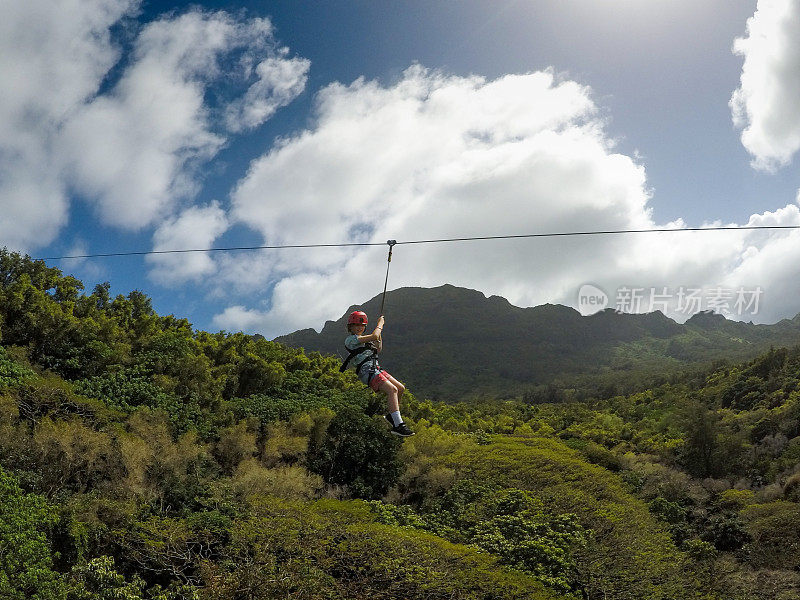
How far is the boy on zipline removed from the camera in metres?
6.98

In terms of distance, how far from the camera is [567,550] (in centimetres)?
1698

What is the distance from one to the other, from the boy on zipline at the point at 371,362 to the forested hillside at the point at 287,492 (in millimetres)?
7765

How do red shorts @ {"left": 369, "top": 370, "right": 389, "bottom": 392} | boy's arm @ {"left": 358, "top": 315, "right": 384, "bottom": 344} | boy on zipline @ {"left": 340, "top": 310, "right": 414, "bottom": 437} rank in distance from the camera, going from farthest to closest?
1. red shorts @ {"left": 369, "top": 370, "right": 389, "bottom": 392}
2. boy on zipline @ {"left": 340, "top": 310, "right": 414, "bottom": 437}
3. boy's arm @ {"left": 358, "top": 315, "right": 384, "bottom": 344}

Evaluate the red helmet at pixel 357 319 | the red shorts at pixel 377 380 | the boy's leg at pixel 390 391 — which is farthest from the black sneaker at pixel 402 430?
the red helmet at pixel 357 319

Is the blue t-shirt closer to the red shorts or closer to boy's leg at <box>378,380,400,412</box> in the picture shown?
the red shorts

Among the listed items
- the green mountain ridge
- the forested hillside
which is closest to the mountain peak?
the green mountain ridge

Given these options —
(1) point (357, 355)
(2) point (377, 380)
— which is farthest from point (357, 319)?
(2) point (377, 380)

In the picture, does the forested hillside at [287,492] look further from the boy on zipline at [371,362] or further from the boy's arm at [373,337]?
the boy's arm at [373,337]

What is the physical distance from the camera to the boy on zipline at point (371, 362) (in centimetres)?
698

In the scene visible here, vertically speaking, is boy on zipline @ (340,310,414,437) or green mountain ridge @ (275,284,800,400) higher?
green mountain ridge @ (275,284,800,400)

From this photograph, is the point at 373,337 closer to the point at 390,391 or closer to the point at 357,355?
the point at 357,355

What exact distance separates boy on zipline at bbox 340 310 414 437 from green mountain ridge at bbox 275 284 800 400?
105561 mm

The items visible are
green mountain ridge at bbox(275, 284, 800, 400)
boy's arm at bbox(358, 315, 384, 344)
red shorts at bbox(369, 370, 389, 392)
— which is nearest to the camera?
boy's arm at bbox(358, 315, 384, 344)

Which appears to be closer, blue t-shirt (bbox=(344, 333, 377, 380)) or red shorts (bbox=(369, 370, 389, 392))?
blue t-shirt (bbox=(344, 333, 377, 380))
